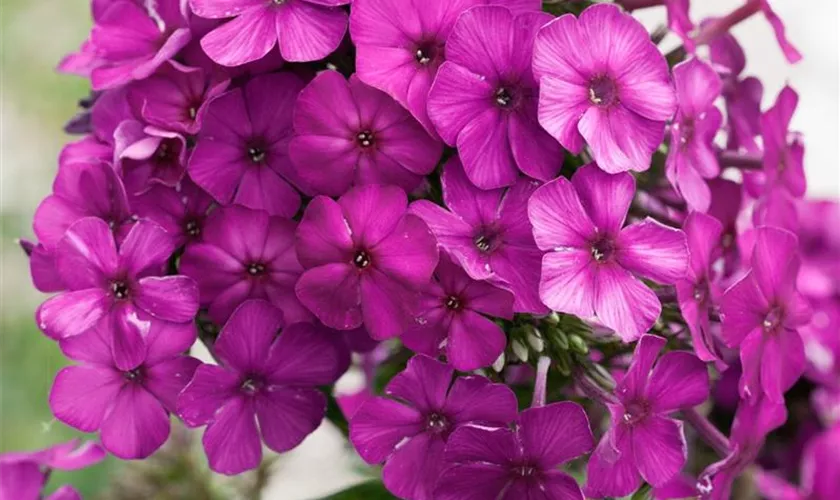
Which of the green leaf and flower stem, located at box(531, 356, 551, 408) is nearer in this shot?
flower stem, located at box(531, 356, 551, 408)

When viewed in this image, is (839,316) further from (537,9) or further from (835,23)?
(835,23)

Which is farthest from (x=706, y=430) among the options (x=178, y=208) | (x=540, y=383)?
(x=178, y=208)


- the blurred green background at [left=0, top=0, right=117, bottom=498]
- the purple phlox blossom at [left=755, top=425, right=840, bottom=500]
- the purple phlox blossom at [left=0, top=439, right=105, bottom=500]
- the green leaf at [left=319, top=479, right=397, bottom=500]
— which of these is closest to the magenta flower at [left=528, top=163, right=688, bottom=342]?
the green leaf at [left=319, top=479, right=397, bottom=500]

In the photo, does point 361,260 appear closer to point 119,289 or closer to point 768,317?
point 119,289

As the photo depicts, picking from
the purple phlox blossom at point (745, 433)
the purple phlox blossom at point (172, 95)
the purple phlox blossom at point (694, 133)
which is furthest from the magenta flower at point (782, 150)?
the purple phlox blossom at point (172, 95)

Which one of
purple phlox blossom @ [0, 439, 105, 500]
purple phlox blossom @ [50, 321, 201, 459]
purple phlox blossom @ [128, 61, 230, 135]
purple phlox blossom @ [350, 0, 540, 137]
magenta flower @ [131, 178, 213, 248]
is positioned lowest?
purple phlox blossom @ [0, 439, 105, 500]

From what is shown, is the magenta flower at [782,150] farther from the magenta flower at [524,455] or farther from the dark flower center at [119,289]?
the dark flower center at [119,289]

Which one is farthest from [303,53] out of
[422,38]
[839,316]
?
[839,316]

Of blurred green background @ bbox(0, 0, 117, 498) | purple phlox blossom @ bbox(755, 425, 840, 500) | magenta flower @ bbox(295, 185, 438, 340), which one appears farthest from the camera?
blurred green background @ bbox(0, 0, 117, 498)

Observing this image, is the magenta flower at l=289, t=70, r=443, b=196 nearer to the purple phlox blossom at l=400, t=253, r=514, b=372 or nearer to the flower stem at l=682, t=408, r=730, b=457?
the purple phlox blossom at l=400, t=253, r=514, b=372
